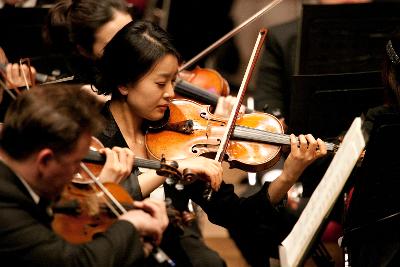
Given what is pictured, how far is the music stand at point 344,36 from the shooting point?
271cm

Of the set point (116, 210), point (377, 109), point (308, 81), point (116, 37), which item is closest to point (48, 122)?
point (116, 210)

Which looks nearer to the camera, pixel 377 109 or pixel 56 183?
pixel 56 183

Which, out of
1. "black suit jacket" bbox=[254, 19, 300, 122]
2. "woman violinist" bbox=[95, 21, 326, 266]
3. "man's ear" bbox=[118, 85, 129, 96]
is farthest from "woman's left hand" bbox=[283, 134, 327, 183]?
"black suit jacket" bbox=[254, 19, 300, 122]

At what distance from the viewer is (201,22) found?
4.01m

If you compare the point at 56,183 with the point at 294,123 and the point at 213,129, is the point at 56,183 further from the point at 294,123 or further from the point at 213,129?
the point at 294,123

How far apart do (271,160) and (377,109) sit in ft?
1.59

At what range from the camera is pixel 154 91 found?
2.15 metres

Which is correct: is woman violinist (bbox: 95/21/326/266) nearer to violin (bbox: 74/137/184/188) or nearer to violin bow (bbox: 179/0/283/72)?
violin (bbox: 74/137/184/188)

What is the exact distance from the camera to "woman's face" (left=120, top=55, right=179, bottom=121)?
2145mm

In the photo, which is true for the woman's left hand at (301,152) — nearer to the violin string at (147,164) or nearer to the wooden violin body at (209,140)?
the wooden violin body at (209,140)

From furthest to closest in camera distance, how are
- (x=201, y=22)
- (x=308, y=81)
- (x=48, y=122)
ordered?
(x=201, y=22) → (x=308, y=81) → (x=48, y=122)

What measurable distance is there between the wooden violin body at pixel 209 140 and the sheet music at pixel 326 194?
451 mm

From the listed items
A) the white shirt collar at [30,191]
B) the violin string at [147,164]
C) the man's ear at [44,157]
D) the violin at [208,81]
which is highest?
the man's ear at [44,157]

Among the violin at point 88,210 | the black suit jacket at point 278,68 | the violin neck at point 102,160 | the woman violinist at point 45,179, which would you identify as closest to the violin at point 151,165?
the violin neck at point 102,160
